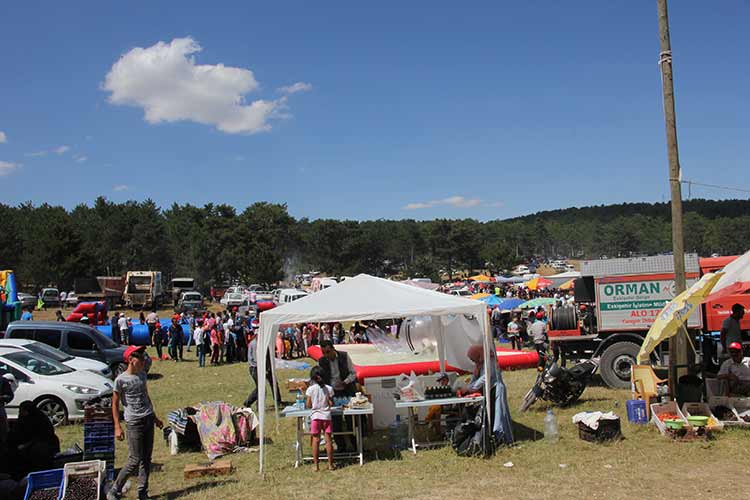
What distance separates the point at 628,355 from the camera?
11727 mm

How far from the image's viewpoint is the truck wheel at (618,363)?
38.3 ft

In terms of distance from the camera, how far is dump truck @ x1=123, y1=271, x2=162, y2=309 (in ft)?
137

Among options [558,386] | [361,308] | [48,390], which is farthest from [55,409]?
[558,386]

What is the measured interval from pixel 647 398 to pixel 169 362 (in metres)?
15.6

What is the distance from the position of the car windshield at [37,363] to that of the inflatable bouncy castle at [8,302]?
10.5 metres

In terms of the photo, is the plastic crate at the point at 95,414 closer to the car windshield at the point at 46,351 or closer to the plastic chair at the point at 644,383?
the car windshield at the point at 46,351

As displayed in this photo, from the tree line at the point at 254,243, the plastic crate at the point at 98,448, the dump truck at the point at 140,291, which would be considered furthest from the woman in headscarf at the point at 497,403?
the dump truck at the point at 140,291

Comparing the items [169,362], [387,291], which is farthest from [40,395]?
[169,362]

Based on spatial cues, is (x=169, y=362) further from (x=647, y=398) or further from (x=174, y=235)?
(x=174, y=235)

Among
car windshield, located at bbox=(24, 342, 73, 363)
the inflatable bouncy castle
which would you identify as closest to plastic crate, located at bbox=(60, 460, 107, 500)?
car windshield, located at bbox=(24, 342, 73, 363)

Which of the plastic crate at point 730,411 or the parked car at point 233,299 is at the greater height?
the parked car at point 233,299

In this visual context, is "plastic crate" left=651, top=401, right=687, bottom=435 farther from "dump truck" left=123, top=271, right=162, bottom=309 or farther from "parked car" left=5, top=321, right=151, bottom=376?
"dump truck" left=123, top=271, right=162, bottom=309

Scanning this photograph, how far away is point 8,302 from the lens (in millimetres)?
20844

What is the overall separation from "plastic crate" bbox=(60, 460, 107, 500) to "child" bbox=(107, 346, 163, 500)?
5.5 inches
